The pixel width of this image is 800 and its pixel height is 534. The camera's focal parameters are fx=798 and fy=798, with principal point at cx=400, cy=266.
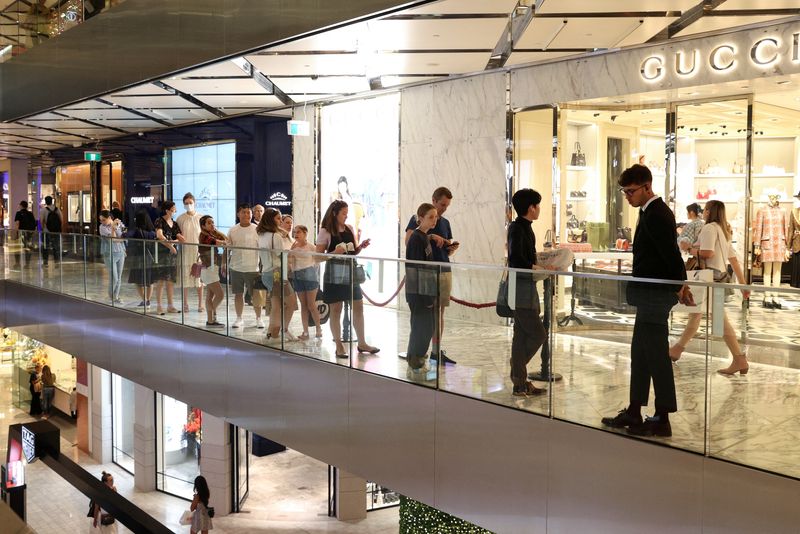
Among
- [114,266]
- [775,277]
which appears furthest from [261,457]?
[775,277]

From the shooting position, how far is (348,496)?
17281 millimetres

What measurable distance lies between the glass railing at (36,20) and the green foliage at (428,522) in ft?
37.0

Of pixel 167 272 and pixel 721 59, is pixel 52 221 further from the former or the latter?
pixel 721 59

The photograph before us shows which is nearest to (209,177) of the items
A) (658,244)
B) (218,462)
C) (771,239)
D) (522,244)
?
(218,462)

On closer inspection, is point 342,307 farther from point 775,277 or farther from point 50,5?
point 50,5

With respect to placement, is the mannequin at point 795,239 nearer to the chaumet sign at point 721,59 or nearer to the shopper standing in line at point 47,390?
the chaumet sign at point 721,59

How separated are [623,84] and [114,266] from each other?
328 inches

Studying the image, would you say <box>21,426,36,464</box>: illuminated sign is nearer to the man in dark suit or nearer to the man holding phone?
the man holding phone

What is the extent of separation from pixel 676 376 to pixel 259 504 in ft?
46.7

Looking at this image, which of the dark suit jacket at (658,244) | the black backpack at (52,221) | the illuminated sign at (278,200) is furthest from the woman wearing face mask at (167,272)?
the black backpack at (52,221)

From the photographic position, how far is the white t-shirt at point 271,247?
911 centimetres

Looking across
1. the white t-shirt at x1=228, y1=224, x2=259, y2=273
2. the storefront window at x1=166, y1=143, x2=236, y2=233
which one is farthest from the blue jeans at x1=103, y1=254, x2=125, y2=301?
the storefront window at x1=166, y1=143, x2=236, y2=233

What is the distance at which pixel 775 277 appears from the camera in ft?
33.8

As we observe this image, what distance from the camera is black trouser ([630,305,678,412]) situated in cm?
515
